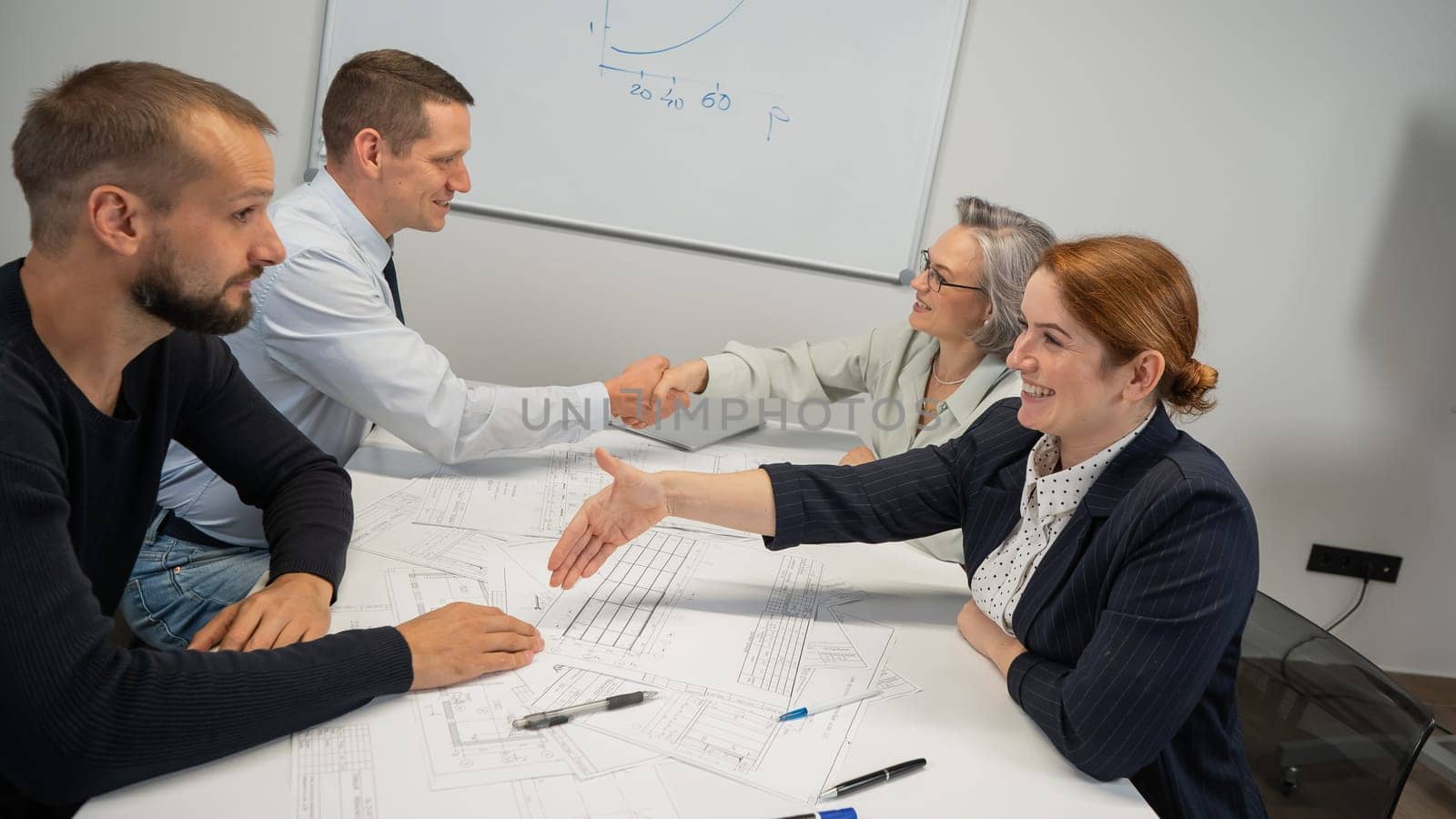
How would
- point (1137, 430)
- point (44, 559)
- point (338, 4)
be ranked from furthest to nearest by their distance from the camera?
point (338, 4) → point (1137, 430) → point (44, 559)

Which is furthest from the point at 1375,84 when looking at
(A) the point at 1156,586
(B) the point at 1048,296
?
(A) the point at 1156,586

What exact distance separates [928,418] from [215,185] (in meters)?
1.51

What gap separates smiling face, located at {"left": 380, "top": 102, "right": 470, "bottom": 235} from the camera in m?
1.98

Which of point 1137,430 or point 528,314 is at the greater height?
point 1137,430

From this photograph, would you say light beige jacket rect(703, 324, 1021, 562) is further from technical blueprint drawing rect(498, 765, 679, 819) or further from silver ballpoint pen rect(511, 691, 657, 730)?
technical blueprint drawing rect(498, 765, 679, 819)

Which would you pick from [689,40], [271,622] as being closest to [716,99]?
[689,40]

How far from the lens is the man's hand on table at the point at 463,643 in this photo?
1.13 meters

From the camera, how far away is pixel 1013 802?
111 centimetres

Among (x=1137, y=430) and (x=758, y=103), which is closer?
(x=1137, y=430)

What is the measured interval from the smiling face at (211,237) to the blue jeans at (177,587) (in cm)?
62

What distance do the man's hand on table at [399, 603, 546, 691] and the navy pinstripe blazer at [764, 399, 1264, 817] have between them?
0.50 m

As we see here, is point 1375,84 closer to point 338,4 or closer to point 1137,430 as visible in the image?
point 1137,430

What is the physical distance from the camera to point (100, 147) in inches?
41.8

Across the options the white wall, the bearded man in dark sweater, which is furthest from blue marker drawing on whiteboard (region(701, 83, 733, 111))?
the bearded man in dark sweater
